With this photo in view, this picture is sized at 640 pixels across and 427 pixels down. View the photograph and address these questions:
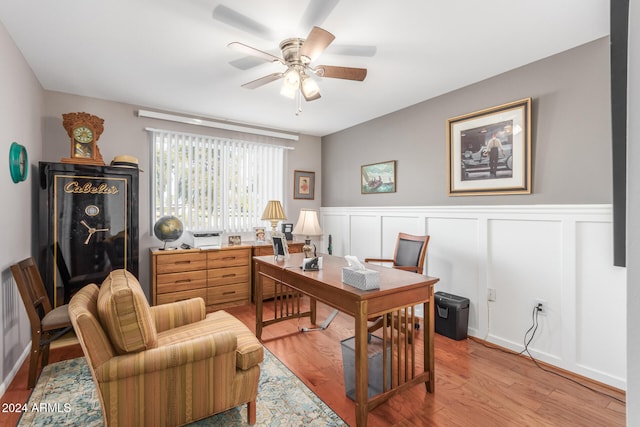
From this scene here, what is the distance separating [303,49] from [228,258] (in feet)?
9.28

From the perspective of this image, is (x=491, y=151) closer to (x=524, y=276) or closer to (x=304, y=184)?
(x=524, y=276)

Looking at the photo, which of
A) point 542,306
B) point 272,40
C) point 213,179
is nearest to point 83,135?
point 213,179

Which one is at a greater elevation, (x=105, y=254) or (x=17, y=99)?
(x=17, y=99)

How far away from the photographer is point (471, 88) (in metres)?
3.14

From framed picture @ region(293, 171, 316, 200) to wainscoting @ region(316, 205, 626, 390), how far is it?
2105 millimetres

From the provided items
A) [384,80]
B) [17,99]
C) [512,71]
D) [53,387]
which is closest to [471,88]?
[512,71]

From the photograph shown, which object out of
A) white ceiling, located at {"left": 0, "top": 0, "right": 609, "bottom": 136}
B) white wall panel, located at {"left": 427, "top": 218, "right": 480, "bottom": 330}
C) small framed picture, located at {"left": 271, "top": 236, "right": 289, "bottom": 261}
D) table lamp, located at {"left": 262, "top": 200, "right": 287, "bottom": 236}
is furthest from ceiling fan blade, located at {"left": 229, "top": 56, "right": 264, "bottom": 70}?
white wall panel, located at {"left": 427, "top": 218, "right": 480, "bottom": 330}

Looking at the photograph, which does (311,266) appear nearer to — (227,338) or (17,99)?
(227,338)

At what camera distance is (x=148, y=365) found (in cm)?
157

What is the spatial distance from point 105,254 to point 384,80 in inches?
130

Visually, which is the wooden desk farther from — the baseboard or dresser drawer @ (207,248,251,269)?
the baseboard

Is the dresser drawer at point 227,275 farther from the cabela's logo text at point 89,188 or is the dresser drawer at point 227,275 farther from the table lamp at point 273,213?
the cabela's logo text at point 89,188

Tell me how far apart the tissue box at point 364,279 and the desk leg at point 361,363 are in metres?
0.13

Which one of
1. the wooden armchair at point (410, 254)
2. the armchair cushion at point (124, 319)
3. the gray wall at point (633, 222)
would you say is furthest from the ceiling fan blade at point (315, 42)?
the wooden armchair at point (410, 254)
